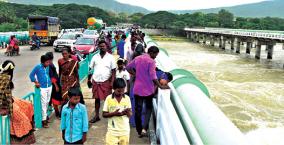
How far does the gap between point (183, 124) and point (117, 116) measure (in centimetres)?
78

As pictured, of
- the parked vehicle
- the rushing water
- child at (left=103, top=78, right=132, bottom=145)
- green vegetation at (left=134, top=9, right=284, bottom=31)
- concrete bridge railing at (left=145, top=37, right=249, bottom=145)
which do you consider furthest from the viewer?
green vegetation at (left=134, top=9, right=284, bottom=31)

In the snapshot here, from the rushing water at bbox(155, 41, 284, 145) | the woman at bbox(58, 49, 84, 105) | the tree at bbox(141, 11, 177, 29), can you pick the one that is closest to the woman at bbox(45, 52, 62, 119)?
the woman at bbox(58, 49, 84, 105)

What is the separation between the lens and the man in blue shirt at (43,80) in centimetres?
600

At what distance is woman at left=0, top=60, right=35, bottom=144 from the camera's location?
4.15 meters

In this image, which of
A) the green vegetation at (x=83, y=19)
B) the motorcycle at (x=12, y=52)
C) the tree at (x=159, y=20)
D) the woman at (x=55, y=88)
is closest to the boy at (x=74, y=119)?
the woman at (x=55, y=88)

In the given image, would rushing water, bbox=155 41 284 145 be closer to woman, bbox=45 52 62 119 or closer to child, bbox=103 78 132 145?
woman, bbox=45 52 62 119

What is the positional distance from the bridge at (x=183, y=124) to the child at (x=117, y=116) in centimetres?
51

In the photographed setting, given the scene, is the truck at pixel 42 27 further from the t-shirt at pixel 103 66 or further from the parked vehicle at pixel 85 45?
the t-shirt at pixel 103 66

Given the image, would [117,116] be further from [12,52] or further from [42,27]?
[42,27]

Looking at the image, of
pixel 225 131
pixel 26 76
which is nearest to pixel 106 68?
pixel 225 131

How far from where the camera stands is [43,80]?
6.09 metres

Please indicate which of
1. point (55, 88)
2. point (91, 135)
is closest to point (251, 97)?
point (55, 88)

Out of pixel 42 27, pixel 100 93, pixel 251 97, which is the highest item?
pixel 42 27

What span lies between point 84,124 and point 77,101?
0.28 m
